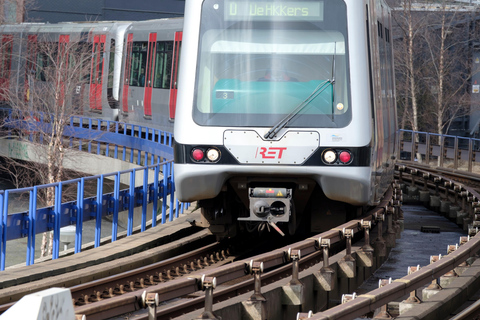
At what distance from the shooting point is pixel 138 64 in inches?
1001

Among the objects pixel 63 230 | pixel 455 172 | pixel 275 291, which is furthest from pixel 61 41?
pixel 275 291

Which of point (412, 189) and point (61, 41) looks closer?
point (412, 189)

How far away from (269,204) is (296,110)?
1.10 metres

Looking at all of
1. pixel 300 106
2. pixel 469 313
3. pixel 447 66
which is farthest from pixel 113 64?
pixel 469 313

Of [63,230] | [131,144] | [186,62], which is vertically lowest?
[63,230]

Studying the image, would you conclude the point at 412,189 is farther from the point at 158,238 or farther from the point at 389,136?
the point at 158,238

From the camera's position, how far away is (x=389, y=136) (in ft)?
41.7

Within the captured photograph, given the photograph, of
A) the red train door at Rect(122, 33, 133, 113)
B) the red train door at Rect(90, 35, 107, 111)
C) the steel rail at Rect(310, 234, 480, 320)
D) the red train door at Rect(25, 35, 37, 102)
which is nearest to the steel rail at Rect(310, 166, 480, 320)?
the steel rail at Rect(310, 234, 480, 320)

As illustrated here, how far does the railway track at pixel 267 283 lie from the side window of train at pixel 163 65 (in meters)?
10.3

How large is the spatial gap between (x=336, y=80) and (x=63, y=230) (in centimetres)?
1123

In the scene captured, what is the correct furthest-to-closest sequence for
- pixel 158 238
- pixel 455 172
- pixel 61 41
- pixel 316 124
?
pixel 61 41
pixel 455 172
pixel 158 238
pixel 316 124

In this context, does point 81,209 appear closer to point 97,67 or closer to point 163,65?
point 163,65

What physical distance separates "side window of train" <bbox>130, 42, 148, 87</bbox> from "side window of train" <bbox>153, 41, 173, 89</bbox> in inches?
49.6

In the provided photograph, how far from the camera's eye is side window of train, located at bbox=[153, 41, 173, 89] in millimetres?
22427
